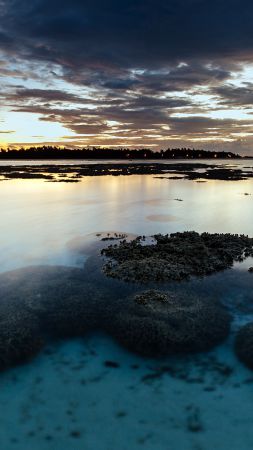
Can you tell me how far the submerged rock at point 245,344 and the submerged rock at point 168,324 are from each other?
45cm

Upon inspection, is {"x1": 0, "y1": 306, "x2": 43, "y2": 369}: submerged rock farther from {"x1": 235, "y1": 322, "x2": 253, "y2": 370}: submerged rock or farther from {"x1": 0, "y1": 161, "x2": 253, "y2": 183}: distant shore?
{"x1": 0, "y1": 161, "x2": 253, "y2": 183}: distant shore

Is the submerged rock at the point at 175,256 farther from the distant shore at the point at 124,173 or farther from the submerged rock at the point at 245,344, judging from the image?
the distant shore at the point at 124,173

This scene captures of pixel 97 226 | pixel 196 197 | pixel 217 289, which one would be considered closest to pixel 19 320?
pixel 217 289

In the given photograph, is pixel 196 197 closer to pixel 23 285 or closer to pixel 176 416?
pixel 23 285

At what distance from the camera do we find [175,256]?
18547mm

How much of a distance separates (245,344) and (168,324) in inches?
94.0

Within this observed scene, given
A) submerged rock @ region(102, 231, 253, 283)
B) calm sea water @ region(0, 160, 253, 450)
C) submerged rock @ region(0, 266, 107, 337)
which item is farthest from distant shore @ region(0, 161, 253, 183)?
calm sea water @ region(0, 160, 253, 450)

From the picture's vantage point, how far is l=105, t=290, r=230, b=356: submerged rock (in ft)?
35.7

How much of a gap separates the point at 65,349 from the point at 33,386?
5.74 feet

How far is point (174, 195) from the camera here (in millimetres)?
47000

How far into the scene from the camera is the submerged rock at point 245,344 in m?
10.3

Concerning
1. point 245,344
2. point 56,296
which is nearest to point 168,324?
point 245,344

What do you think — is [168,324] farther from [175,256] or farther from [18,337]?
[175,256]

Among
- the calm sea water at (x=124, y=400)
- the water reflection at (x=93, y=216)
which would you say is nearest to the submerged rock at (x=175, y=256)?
the calm sea water at (x=124, y=400)
